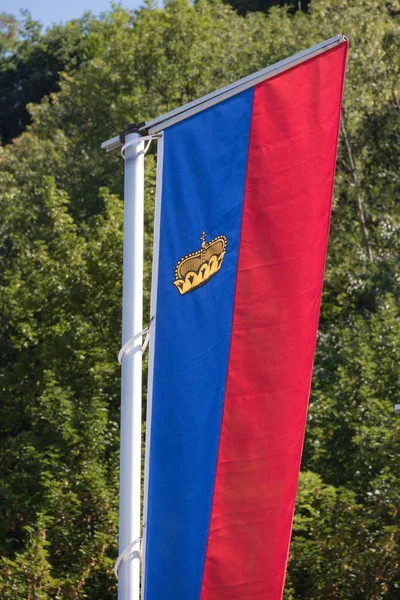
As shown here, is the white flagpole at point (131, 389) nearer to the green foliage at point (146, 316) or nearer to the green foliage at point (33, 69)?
the green foliage at point (146, 316)

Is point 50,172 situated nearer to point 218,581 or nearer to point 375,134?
point 375,134

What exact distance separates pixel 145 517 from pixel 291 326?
104 centimetres

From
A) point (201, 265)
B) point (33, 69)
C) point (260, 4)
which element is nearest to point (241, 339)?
point (201, 265)

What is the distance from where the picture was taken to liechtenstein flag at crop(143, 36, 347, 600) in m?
4.11

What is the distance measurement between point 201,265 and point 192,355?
15.2 inches

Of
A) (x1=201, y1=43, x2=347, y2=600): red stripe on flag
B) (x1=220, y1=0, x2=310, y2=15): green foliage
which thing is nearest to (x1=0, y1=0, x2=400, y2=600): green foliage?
(x1=201, y1=43, x2=347, y2=600): red stripe on flag

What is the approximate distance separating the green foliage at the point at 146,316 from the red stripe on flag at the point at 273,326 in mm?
6801

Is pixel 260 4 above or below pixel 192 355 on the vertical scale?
above

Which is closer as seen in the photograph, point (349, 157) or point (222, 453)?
point (222, 453)

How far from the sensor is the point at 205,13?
28312 millimetres

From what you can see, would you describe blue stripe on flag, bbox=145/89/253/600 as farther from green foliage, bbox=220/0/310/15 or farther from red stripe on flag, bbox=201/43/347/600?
green foliage, bbox=220/0/310/15

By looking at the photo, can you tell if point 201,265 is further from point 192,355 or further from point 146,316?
point 146,316

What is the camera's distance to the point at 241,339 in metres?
4.16

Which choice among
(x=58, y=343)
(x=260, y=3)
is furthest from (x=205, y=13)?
(x=58, y=343)
